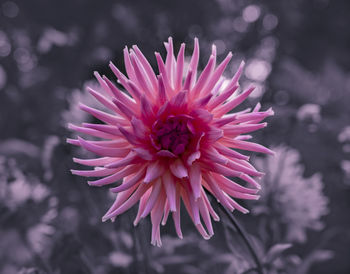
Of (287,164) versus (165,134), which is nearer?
(165,134)

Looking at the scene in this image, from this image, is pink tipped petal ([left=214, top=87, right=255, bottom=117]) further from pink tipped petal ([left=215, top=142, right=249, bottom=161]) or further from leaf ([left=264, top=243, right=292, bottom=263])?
leaf ([left=264, top=243, right=292, bottom=263])

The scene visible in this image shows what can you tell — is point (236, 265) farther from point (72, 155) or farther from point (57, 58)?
point (57, 58)

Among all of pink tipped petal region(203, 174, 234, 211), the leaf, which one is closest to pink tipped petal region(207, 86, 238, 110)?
pink tipped petal region(203, 174, 234, 211)

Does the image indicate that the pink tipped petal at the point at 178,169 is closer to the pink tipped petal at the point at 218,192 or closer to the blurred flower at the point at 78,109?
the pink tipped petal at the point at 218,192

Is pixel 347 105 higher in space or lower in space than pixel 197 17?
lower

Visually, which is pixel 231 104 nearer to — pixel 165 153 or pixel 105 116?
pixel 165 153

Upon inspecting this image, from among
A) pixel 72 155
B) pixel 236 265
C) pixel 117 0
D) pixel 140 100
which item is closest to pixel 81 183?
pixel 72 155

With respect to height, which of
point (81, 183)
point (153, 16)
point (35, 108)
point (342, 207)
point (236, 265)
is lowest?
point (236, 265)

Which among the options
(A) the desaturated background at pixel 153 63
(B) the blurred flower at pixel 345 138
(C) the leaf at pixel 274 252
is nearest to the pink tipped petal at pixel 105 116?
(A) the desaturated background at pixel 153 63
